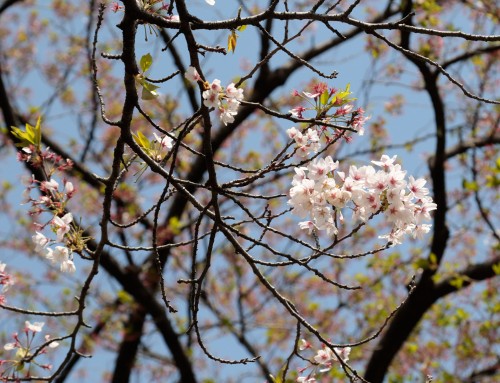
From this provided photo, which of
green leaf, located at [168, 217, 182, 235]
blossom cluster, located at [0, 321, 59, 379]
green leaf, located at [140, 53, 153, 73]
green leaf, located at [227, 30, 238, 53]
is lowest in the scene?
blossom cluster, located at [0, 321, 59, 379]

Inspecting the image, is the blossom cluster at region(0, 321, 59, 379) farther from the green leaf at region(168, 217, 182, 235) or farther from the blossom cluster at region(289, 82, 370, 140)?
the green leaf at region(168, 217, 182, 235)

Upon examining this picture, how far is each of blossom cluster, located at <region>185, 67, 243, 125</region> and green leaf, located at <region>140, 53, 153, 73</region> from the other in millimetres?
210

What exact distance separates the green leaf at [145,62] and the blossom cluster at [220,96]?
0.21 m

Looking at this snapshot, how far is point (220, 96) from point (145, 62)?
30 cm

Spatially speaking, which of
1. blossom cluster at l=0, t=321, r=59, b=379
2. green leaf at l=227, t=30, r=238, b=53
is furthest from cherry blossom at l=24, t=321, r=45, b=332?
green leaf at l=227, t=30, r=238, b=53

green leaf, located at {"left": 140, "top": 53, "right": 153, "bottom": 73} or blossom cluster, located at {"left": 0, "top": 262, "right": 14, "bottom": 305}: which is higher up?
green leaf, located at {"left": 140, "top": 53, "right": 153, "bottom": 73}

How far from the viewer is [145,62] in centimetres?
236

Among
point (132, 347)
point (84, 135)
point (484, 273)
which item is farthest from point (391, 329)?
point (84, 135)

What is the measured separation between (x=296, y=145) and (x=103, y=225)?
2.66 feet

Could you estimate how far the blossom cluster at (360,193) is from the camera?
2262 mm

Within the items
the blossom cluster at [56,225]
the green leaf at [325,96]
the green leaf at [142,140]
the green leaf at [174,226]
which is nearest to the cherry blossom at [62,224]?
the blossom cluster at [56,225]

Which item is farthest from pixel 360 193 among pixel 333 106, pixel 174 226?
pixel 174 226

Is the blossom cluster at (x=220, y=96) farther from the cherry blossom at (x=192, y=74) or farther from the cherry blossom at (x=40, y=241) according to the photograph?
the cherry blossom at (x=40, y=241)

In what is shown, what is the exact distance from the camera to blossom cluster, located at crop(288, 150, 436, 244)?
2262mm
